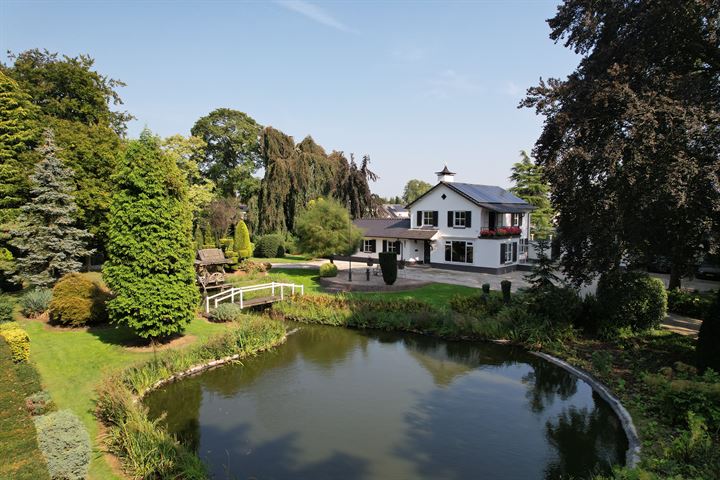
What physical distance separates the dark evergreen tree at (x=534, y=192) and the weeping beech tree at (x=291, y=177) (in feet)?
63.1

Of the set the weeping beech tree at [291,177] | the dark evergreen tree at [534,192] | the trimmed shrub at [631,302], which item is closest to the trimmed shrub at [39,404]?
the trimmed shrub at [631,302]

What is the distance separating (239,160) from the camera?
164 ft

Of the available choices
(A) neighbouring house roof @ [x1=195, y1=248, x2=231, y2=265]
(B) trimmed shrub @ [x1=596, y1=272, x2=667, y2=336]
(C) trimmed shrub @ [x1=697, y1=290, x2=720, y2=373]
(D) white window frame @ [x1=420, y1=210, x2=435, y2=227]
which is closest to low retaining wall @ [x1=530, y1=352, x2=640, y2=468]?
(C) trimmed shrub @ [x1=697, y1=290, x2=720, y2=373]

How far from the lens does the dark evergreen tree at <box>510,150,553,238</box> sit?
45622 mm

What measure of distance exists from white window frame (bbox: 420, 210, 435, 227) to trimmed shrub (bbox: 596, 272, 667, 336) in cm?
2007

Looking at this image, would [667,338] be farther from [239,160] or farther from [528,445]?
[239,160]

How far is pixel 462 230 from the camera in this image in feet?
110

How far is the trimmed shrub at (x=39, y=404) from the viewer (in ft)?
28.5

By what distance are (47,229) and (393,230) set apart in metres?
25.7

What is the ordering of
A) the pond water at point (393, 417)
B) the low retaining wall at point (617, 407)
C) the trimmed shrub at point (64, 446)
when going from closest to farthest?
1. the trimmed shrub at point (64, 446)
2. the low retaining wall at point (617, 407)
3. the pond water at point (393, 417)

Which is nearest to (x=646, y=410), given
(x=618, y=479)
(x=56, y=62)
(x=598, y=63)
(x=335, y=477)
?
(x=618, y=479)

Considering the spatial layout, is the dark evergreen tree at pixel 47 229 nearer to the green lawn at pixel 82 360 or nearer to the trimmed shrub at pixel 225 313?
the green lawn at pixel 82 360

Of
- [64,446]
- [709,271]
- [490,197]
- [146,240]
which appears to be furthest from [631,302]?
[709,271]

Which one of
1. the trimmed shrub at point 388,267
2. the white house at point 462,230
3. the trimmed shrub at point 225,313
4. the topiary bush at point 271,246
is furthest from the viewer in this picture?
the topiary bush at point 271,246
